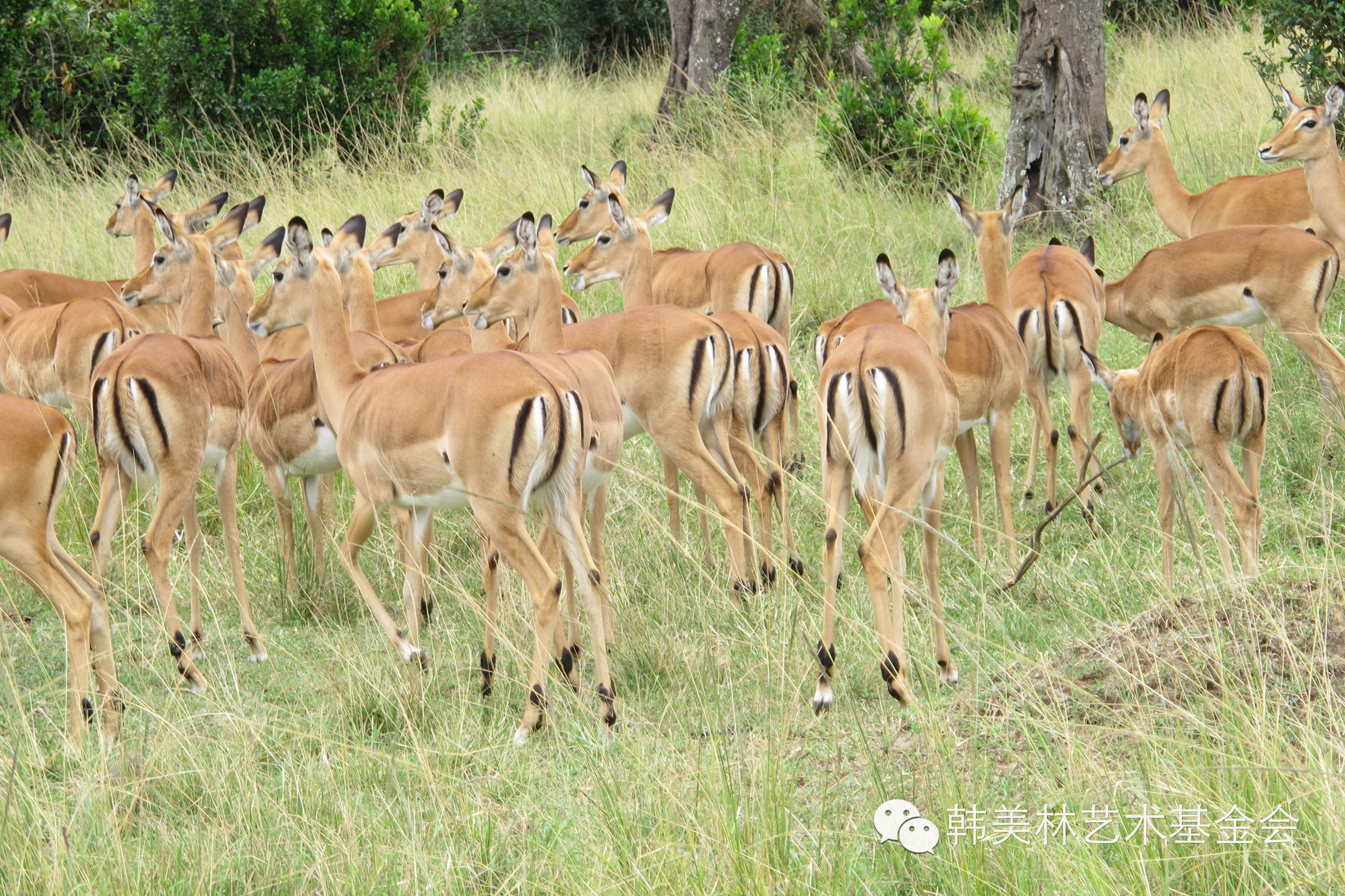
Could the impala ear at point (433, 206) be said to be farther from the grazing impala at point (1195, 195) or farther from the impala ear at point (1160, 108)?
the impala ear at point (1160, 108)

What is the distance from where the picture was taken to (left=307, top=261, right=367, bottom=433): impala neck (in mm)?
4781

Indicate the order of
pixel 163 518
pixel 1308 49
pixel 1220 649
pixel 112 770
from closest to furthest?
pixel 1220 649 < pixel 112 770 < pixel 163 518 < pixel 1308 49

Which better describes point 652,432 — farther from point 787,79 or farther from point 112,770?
point 787,79

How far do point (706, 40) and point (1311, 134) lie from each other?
5474 mm

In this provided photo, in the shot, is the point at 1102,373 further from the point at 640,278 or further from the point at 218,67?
the point at 218,67

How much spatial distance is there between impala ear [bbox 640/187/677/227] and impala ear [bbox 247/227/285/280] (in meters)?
1.69

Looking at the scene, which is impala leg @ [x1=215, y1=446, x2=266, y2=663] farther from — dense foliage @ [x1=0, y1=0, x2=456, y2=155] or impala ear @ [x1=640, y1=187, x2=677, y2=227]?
dense foliage @ [x1=0, y1=0, x2=456, y2=155]

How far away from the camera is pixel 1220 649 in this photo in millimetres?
2986

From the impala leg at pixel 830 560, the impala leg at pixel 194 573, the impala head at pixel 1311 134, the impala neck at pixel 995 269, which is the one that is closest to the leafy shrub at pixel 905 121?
the impala head at pixel 1311 134

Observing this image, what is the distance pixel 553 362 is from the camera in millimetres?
4172

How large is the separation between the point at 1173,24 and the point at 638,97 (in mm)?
6003

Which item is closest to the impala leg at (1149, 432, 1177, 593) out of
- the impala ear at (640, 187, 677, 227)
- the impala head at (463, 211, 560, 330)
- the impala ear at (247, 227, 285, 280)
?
the impala head at (463, 211, 560, 330)

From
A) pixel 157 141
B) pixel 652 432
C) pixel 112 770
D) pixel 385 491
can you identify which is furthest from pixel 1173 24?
pixel 112 770

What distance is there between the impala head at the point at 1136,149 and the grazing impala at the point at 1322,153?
767 millimetres
